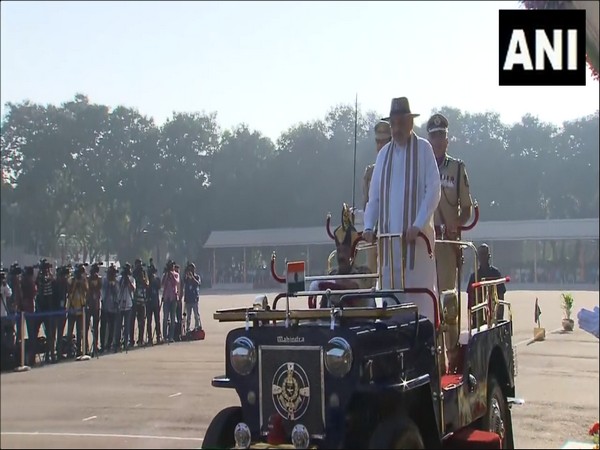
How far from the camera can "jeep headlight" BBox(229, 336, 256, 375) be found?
3.93 m

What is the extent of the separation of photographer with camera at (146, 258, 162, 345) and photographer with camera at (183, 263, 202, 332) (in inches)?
14.7

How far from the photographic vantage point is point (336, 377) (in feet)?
12.1

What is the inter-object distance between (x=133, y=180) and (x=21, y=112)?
5.56ft

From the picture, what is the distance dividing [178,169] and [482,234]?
495 inches

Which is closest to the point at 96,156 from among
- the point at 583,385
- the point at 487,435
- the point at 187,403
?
the point at 187,403

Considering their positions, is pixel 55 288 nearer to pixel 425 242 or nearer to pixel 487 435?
pixel 425 242

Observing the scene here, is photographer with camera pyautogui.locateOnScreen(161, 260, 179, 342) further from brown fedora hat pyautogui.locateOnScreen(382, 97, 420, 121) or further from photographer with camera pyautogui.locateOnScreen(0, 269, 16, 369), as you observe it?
brown fedora hat pyautogui.locateOnScreen(382, 97, 420, 121)

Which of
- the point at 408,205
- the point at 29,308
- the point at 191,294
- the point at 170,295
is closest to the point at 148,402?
the point at 29,308

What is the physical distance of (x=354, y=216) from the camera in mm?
5367

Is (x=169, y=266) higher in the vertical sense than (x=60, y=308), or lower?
higher

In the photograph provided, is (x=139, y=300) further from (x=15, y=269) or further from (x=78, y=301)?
(x=15, y=269)

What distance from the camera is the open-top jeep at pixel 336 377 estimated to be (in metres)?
3.69

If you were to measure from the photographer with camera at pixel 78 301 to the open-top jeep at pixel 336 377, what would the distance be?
6.10ft

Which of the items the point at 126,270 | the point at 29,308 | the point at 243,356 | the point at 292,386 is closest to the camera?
the point at 292,386
